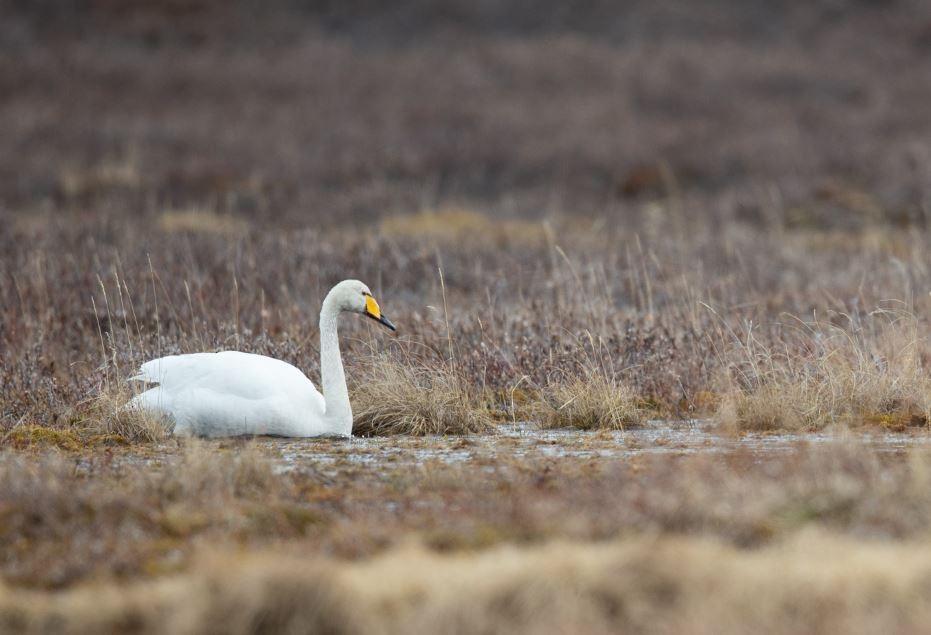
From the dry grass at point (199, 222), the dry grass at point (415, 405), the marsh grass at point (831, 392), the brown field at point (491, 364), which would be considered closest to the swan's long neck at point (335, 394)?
the brown field at point (491, 364)

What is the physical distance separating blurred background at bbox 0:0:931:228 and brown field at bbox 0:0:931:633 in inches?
7.4

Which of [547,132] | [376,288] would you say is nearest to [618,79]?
[547,132]

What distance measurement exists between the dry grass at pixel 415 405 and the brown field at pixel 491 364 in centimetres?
3

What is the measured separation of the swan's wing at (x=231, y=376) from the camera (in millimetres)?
9820

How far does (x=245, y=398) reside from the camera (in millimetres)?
9812

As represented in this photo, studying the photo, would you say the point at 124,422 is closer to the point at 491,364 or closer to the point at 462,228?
the point at 491,364

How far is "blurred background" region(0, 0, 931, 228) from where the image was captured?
2967 centimetres

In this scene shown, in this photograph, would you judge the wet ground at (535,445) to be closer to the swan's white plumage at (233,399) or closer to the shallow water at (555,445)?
the shallow water at (555,445)

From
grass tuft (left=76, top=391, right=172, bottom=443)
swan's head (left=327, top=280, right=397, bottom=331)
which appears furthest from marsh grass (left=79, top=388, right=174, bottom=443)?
swan's head (left=327, top=280, right=397, bottom=331)

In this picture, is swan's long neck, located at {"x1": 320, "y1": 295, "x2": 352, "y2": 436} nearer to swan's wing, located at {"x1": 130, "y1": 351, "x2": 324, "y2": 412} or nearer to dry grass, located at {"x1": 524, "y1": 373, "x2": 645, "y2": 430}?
swan's wing, located at {"x1": 130, "y1": 351, "x2": 324, "y2": 412}

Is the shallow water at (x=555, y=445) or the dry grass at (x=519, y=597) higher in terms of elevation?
the shallow water at (x=555, y=445)

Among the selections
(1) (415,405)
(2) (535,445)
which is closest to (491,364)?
(1) (415,405)

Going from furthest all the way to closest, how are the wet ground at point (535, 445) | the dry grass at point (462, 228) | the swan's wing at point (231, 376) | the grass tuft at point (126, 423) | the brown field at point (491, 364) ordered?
the dry grass at point (462, 228), the swan's wing at point (231, 376), the grass tuft at point (126, 423), the wet ground at point (535, 445), the brown field at point (491, 364)

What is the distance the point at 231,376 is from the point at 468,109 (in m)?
30.0
